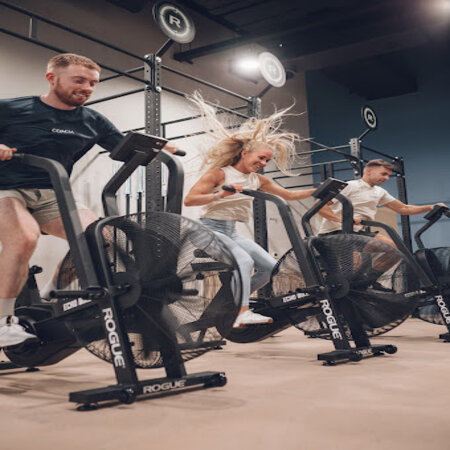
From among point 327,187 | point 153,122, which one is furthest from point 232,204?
point 153,122

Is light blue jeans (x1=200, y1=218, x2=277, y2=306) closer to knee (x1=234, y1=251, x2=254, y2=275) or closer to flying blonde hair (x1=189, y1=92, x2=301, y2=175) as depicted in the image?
knee (x1=234, y1=251, x2=254, y2=275)

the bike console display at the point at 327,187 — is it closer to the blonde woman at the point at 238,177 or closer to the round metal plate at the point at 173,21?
the blonde woman at the point at 238,177

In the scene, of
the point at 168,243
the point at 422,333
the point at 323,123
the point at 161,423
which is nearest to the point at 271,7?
the point at 323,123

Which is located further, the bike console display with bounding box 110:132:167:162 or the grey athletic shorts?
the grey athletic shorts

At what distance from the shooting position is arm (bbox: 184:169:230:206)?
9.48ft

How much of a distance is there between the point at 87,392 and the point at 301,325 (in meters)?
1.74

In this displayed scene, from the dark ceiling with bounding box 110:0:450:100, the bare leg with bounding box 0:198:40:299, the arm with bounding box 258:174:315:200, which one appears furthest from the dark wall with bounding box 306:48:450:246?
the bare leg with bounding box 0:198:40:299

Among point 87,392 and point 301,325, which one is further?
point 301,325

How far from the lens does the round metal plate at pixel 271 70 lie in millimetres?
5195

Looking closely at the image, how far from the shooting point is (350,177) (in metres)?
9.08

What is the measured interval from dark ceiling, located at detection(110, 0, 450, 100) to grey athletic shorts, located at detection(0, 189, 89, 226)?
15.7 feet

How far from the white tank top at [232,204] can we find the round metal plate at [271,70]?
2.15m

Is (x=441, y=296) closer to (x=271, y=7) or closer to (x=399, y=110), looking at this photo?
(x=271, y=7)

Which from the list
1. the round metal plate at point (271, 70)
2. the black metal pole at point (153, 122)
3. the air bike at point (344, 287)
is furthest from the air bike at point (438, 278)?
the round metal plate at point (271, 70)
